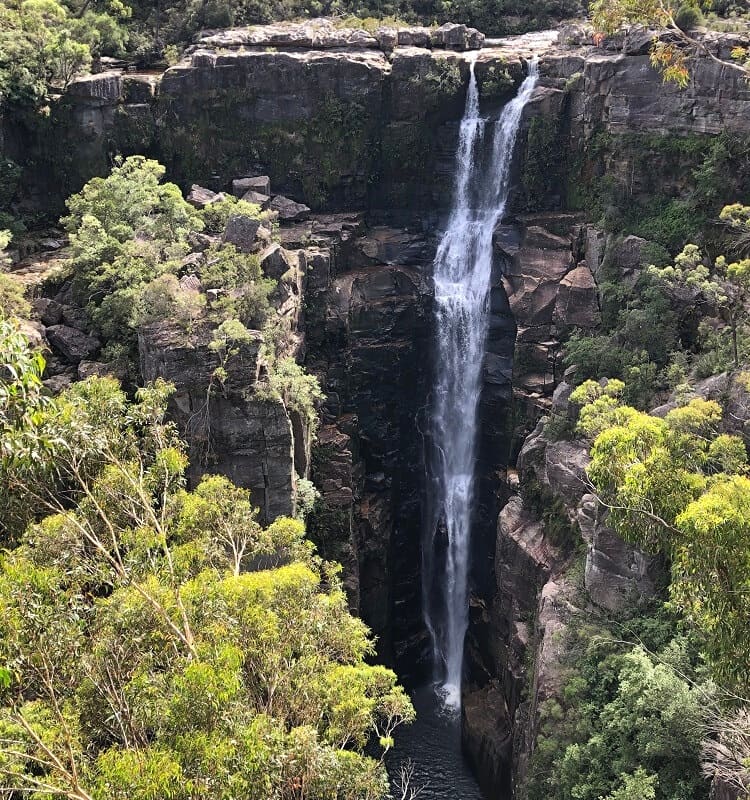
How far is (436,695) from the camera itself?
34.2 meters

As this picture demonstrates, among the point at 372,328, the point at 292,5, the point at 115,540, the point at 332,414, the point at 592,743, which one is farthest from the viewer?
the point at 292,5

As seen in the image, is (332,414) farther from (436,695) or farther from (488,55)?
(488,55)

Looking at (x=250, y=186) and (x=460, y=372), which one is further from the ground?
(x=250, y=186)

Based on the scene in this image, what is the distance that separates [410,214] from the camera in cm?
3850

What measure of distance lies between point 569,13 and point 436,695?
126 feet

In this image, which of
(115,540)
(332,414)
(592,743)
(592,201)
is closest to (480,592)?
(332,414)

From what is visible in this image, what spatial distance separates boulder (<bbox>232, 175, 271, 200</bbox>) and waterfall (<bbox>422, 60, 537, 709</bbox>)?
344 inches

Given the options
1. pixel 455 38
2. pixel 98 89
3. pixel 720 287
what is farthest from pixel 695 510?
pixel 98 89

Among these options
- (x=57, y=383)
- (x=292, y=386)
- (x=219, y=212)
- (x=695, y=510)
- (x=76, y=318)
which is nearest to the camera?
(x=695, y=510)

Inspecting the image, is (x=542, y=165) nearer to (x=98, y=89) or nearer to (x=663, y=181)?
(x=663, y=181)

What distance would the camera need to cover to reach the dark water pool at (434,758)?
28547 mm

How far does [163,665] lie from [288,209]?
2663 centimetres

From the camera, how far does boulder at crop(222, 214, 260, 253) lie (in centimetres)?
2731

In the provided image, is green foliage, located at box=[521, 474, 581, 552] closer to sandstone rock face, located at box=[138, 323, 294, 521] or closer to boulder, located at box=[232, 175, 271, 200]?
sandstone rock face, located at box=[138, 323, 294, 521]
